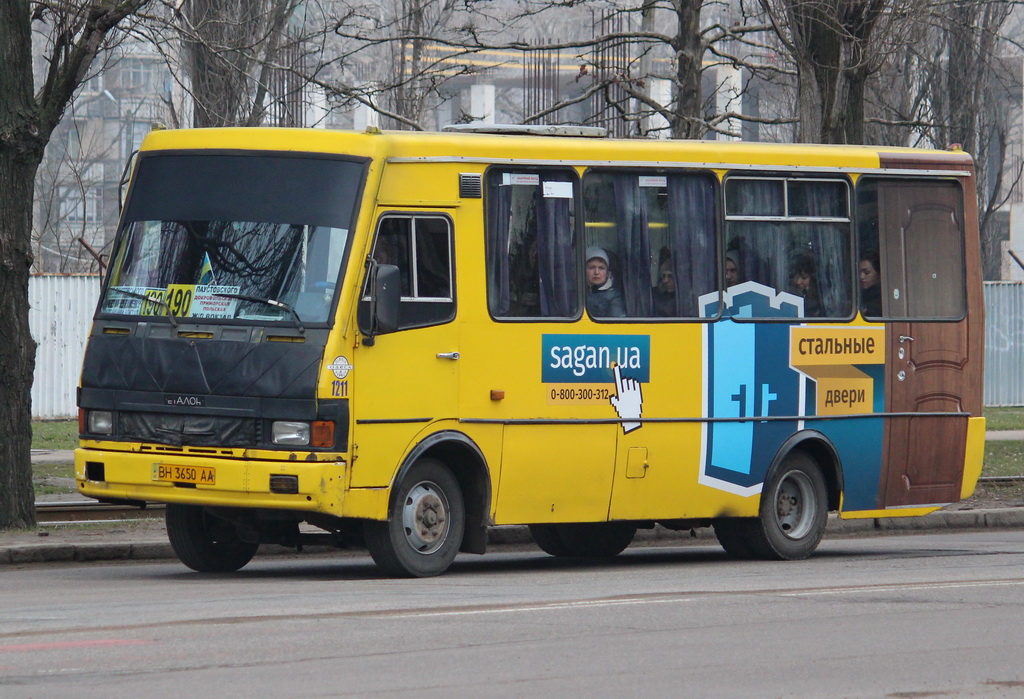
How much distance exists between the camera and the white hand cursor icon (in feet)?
41.6

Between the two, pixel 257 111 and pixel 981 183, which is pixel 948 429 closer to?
pixel 257 111

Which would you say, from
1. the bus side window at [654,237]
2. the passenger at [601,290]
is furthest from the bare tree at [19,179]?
the passenger at [601,290]

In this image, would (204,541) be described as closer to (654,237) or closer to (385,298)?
(385,298)

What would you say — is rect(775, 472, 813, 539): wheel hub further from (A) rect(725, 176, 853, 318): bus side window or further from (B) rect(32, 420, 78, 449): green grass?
(B) rect(32, 420, 78, 449): green grass

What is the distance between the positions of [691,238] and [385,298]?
3070 mm

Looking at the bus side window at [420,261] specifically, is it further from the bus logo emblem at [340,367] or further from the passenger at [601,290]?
the passenger at [601,290]

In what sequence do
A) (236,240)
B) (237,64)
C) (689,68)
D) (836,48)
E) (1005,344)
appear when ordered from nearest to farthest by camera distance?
1. (236,240)
2. (836,48)
3. (689,68)
4. (237,64)
5. (1005,344)

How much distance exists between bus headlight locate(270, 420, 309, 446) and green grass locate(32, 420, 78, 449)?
1469 cm

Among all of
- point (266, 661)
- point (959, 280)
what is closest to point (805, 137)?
point (959, 280)

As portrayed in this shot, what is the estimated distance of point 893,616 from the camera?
32.0ft

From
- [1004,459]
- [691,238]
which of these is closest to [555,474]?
[691,238]

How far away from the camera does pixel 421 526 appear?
1162 cm

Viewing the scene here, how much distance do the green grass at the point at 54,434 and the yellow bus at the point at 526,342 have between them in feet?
41.9

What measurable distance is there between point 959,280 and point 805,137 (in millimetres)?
5677
